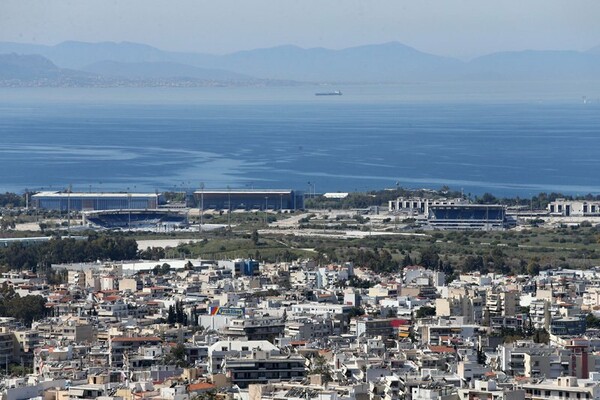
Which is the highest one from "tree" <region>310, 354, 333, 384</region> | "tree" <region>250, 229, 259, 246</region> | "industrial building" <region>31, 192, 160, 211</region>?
"tree" <region>310, 354, 333, 384</region>

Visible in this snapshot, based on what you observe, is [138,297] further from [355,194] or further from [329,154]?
[329,154]

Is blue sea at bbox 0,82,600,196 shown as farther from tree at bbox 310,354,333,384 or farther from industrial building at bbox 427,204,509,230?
tree at bbox 310,354,333,384

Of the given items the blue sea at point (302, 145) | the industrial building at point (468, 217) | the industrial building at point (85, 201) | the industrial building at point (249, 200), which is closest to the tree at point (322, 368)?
the industrial building at point (468, 217)

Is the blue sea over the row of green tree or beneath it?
beneath

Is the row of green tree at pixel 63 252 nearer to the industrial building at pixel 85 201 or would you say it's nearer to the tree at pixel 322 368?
the industrial building at pixel 85 201

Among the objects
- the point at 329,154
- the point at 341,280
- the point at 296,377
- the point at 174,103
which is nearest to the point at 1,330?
the point at 296,377

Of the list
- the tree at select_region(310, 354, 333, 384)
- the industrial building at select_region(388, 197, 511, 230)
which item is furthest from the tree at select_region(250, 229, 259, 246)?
the tree at select_region(310, 354, 333, 384)

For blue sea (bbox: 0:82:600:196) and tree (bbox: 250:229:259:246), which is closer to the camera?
tree (bbox: 250:229:259:246)
